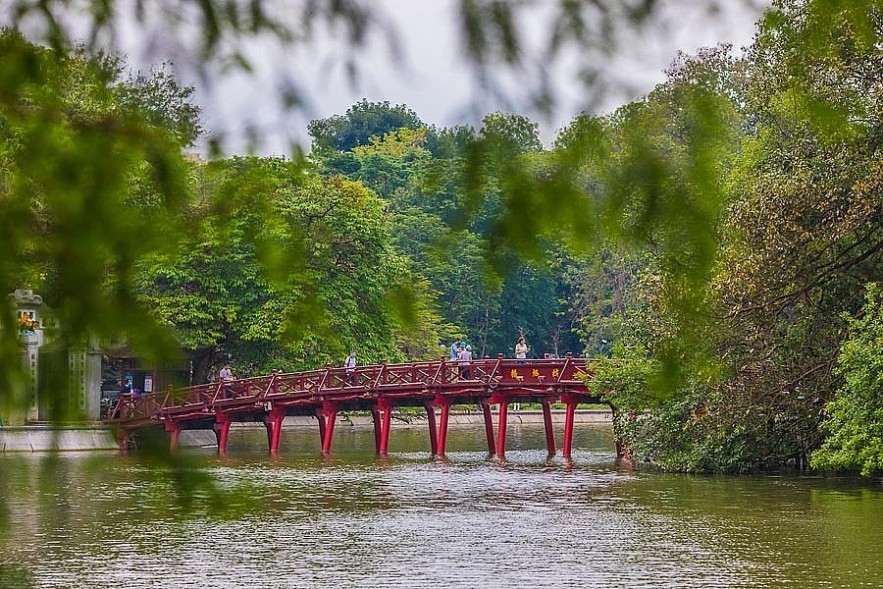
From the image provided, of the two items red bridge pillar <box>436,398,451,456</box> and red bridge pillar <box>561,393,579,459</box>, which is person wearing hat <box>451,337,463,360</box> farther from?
red bridge pillar <box>561,393,579,459</box>

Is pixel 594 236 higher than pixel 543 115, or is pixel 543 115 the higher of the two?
pixel 543 115

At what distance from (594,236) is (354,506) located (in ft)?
55.2

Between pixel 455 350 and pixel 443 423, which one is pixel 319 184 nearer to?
pixel 443 423

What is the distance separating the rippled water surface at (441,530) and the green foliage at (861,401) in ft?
2.10

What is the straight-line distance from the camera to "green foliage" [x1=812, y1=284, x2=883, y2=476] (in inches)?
876

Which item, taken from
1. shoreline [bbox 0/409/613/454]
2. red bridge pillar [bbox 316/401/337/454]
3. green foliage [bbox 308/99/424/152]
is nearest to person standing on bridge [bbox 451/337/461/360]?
red bridge pillar [bbox 316/401/337/454]

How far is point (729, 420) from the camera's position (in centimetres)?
2484

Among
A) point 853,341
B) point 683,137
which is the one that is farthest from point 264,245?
point 853,341

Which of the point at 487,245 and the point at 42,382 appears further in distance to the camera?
the point at 487,245

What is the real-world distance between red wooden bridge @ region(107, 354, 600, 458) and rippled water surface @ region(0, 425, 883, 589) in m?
3.98

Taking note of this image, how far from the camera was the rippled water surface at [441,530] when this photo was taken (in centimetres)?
1438

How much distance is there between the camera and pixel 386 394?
34.0m

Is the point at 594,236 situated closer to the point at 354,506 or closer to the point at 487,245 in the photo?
the point at 487,245

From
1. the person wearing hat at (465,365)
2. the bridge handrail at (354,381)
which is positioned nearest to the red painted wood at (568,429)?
the bridge handrail at (354,381)
